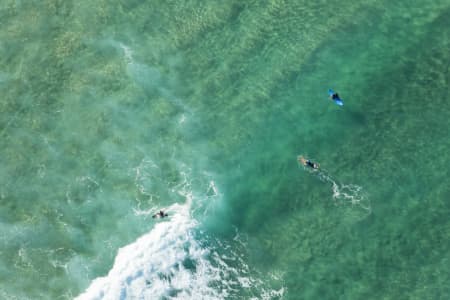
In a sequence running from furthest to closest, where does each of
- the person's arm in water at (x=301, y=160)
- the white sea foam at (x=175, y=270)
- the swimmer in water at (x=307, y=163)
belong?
the person's arm in water at (x=301, y=160)
the swimmer in water at (x=307, y=163)
the white sea foam at (x=175, y=270)

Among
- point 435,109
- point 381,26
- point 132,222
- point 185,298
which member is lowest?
point 185,298

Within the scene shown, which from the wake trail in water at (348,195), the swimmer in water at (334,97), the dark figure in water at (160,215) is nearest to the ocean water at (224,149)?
the wake trail in water at (348,195)

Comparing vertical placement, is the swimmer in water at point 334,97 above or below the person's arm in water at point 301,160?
above

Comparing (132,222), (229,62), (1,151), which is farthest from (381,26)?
(1,151)

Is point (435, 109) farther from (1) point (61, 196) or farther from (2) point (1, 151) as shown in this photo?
(2) point (1, 151)

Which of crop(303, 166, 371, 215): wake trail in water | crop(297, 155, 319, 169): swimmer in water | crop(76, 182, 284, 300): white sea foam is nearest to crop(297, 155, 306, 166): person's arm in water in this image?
crop(297, 155, 319, 169): swimmer in water

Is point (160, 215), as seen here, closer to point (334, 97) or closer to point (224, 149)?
point (224, 149)

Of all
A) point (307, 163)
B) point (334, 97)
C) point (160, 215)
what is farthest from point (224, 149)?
point (334, 97)

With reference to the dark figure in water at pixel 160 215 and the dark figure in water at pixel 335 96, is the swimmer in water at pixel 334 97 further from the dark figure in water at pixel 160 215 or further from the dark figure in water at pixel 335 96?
the dark figure in water at pixel 160 215

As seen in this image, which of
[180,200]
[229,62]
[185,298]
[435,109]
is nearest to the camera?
[185,298]
